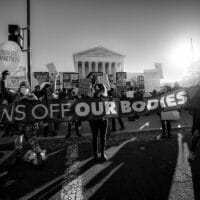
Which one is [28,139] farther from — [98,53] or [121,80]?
[98,53]

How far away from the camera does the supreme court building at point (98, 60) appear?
2985 inches

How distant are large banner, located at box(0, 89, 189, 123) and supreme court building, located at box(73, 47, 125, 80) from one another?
7125 cm

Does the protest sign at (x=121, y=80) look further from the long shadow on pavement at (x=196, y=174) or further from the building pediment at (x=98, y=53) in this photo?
the building pediment at (x=98, y=53)

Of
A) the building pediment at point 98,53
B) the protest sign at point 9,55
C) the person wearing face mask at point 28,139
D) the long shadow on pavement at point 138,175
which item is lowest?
the long shadow on pavement at point 138,175

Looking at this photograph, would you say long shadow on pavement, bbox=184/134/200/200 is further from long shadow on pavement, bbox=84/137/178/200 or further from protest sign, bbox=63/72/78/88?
protest sign, bbox=63/72/78/88

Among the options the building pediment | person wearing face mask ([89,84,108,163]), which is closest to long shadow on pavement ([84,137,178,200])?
person wearing face mask ([89,84,108,163])

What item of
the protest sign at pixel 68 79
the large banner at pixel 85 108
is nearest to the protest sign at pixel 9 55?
the large banner at pixel 85 108

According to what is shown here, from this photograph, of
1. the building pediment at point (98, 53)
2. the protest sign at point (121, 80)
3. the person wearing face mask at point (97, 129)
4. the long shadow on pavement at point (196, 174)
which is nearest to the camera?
the long shadow on pavement at point (196, 174)

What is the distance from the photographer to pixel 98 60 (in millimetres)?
76438

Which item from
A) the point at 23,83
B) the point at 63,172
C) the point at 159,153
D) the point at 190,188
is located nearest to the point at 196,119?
the point at 159,153

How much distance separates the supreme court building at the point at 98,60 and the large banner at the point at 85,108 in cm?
7125

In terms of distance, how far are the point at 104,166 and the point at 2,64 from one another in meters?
4.13

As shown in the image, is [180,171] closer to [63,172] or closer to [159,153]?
[159,153]

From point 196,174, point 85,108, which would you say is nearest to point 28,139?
point 85,108
